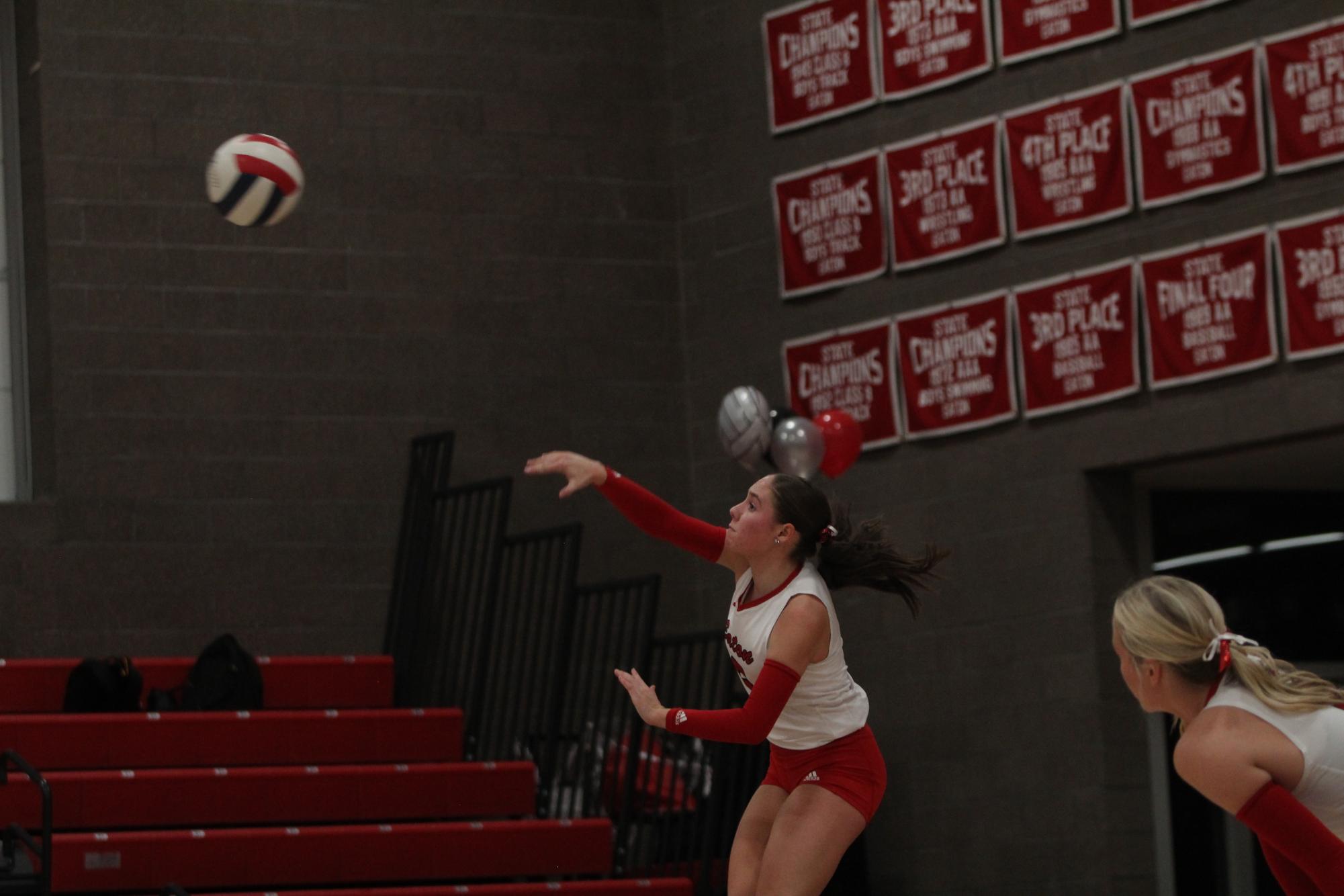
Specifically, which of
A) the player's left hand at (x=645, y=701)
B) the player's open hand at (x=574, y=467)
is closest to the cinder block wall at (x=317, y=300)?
the player's open hand at (x=574, y=467)

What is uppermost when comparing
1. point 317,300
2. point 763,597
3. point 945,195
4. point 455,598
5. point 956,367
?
point 945,195

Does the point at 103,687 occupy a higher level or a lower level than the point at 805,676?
lower

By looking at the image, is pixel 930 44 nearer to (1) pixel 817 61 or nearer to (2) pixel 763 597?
(1) pixel 817 61

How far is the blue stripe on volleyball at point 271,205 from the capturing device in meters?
7.89

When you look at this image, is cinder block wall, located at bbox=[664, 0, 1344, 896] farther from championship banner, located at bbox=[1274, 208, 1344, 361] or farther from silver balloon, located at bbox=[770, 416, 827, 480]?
silver balloon, located at bbox=[770, 416, 827, 480]

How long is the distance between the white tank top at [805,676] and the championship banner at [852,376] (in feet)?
15.9

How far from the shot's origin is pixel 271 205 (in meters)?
7.90

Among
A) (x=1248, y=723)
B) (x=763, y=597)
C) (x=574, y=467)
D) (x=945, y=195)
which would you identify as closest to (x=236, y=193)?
(x=574, y=467)

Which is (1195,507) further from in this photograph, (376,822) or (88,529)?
(88,529)

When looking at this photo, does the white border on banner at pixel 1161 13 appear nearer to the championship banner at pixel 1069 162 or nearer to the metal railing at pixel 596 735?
the championship banner at pixel 1069 162

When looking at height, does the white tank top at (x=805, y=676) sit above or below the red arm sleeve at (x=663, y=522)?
below

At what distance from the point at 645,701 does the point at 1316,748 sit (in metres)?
1.81

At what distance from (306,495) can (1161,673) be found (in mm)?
7350

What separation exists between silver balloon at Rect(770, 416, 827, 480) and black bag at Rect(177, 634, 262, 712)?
2.60 meters
